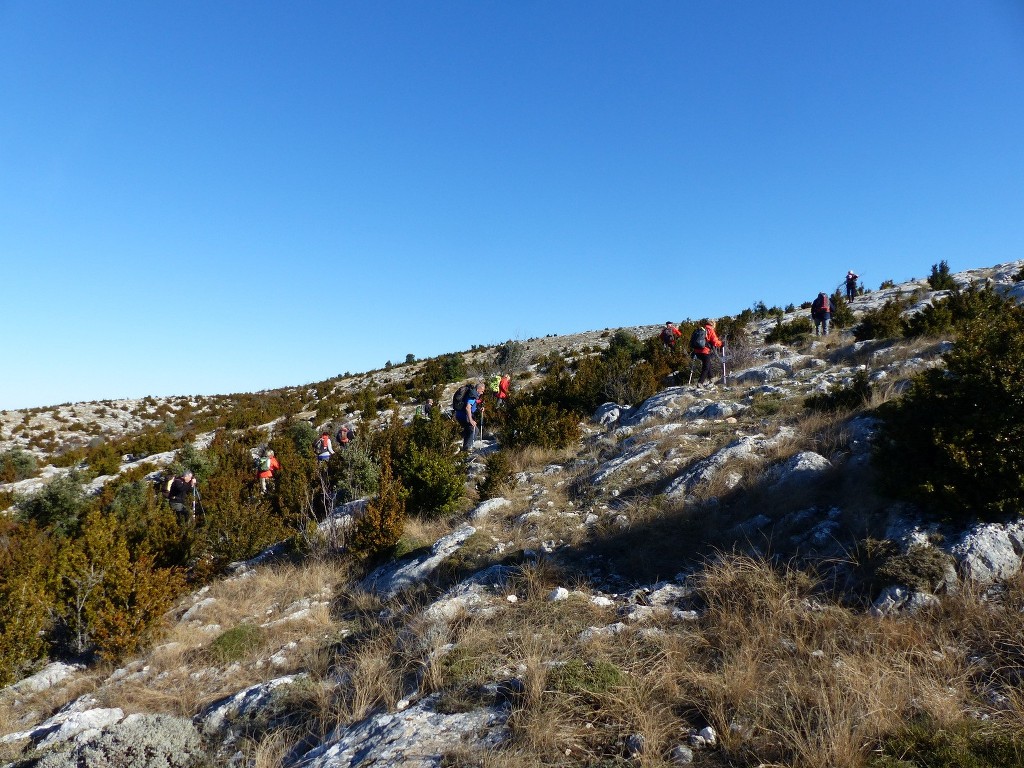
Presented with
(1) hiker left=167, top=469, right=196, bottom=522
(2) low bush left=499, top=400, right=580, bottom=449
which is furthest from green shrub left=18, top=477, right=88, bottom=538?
(2) low bush left=499, top=400, right=580, bottom=449

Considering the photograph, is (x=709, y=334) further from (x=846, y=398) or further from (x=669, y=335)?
(x=846, y=398)

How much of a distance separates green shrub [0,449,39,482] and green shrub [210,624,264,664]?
16653 mm

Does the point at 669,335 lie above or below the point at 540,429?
above

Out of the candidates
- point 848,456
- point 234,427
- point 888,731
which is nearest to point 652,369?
point 848,456

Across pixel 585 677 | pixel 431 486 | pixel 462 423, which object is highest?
pixel 462 423

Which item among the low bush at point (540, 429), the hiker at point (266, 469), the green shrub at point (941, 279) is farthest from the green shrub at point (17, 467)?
the green shrub at point (941, 279)

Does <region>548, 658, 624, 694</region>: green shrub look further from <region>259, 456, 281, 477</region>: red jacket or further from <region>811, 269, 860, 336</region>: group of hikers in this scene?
<region>811, 269, 860, 336</region>: group of hikers

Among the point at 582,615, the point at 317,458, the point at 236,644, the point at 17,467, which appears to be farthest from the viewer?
the point at 17,467

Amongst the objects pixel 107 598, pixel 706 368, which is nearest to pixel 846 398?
pixel 706 368

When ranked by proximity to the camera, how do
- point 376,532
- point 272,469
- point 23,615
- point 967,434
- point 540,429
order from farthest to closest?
point 272,469
point 540,429
point 376,532
point 23,615
point 967,434

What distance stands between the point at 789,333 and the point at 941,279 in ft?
29.3

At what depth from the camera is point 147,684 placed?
4.79 m

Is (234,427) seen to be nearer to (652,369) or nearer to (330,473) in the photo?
(330,473)

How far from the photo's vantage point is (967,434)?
4008mm
